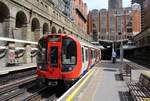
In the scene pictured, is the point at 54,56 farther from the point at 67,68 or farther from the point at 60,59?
the point at 67,68

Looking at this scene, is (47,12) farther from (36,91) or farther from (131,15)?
(131,15)

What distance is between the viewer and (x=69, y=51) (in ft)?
46.5

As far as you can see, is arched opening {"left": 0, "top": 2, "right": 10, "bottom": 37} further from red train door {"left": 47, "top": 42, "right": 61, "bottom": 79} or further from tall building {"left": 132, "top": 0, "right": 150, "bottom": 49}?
tall building {"left": 132, "top": 0, "right": 150, "bottom": 49}

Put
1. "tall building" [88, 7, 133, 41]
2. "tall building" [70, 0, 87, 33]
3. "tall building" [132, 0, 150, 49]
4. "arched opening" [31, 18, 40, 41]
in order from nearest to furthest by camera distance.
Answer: "arched opening" [31, 18, 40, 41] → "tall building" [132, 0, 150, 49] → "tall building" [70, 0, 87, 33] → "tall building" [88, 7, 133, 41]

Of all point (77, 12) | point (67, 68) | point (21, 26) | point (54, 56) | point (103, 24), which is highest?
point (77, 12)

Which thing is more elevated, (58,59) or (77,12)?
(77,12)

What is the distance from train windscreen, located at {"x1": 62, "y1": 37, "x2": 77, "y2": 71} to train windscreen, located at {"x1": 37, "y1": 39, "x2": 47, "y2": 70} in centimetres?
88

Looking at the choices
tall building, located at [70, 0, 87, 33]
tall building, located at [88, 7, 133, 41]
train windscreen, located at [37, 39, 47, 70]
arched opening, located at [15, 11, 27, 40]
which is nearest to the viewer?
train windscreen, located at [37, 39, 47, 70]

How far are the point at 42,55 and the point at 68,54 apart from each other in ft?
4.18

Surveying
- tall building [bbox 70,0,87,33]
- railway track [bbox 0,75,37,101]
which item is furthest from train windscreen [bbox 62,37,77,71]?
tall building [bbox 70,0,87,33]

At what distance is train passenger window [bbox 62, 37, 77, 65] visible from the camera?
553 inches

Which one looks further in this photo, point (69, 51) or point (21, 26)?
point (21, 26)

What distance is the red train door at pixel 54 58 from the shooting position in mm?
13852

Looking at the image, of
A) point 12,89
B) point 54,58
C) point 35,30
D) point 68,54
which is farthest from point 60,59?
point 35,30
